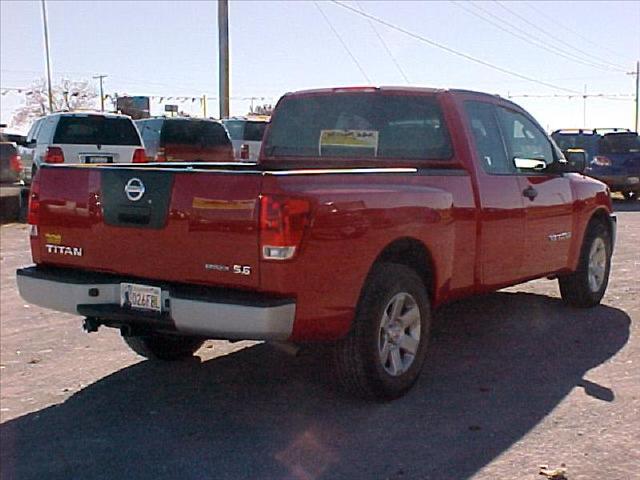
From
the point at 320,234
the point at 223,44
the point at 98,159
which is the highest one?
the point at 223,44

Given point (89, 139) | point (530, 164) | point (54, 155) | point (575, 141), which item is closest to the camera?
point (530, 164)

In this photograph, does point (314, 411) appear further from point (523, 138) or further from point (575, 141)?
point (575, 141)

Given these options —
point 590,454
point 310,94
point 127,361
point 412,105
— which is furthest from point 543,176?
point 127,361

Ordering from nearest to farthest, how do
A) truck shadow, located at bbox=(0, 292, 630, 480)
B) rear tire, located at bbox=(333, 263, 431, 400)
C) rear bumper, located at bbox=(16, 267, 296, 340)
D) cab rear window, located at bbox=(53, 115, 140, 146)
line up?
truck shadow, located at bbox=(0, 292, 630, 480) < rear bumper, located at bbox=(16, 267, 296, 340) < rear tire, located at bbox=(333, 263, 431, 400) < cab rear window, located at bbox=(53, 115, 140, 146)

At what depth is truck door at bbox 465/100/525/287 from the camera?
5.96 metres

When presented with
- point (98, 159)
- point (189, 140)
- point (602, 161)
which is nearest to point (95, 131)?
point (98, 159)

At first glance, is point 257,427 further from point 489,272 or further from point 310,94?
point 310,94

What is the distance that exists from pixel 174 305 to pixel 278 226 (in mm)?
705

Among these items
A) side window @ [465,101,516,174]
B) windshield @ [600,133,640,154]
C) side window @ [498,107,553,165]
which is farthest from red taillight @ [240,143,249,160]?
side window @ [465,101,516,174]

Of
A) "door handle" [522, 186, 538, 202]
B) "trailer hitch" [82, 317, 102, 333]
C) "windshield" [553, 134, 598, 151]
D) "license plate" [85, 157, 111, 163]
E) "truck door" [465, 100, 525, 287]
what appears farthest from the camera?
"windshield" [553, 134, 598, 151]

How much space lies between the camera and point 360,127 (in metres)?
6.28

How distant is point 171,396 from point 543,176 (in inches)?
134

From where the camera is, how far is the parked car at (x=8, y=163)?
1367 cm

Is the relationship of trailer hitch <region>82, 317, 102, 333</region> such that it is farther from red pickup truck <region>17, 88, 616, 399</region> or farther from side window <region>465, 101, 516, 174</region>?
side window <region>465, 101, 516, 174</region>
